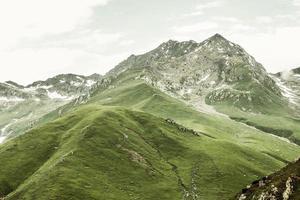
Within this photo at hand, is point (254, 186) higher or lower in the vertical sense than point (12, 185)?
higher

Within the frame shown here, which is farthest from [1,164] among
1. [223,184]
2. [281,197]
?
[281,197]

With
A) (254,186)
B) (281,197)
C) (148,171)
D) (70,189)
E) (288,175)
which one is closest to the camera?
(281,197)

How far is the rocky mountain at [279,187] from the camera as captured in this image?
78250 mm

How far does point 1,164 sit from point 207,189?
290ft

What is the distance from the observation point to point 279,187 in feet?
265

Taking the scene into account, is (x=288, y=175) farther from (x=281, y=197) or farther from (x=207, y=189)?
(x=207, y=189)

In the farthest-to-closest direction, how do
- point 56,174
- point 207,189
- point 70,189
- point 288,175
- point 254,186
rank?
1. point 207,189
2. point 56,174
3. point 70,189
4. point 254,186
5. point 288,175

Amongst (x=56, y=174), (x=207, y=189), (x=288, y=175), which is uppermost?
(x=288, y=175)

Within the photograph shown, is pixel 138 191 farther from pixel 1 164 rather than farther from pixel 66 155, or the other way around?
pixel 1 164

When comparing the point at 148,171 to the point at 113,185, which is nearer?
the point at 113,185

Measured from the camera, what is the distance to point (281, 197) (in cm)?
7812

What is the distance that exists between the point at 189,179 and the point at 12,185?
70664 millimetres

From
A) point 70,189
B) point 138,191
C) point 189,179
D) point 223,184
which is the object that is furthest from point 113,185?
point 223,184

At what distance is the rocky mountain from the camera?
78.2m
